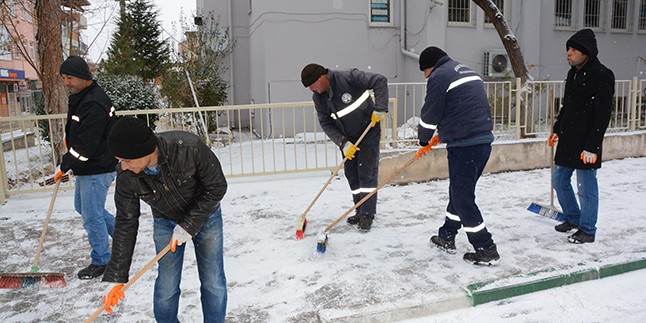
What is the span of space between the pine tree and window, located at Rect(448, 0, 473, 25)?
17130 mm

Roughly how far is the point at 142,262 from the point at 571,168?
420 centimetres

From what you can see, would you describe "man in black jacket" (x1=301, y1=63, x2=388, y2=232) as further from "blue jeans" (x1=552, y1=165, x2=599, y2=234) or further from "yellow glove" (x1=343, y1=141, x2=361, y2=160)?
"blue jeans" (x1=552, y1=165, x2=599, y2=234)

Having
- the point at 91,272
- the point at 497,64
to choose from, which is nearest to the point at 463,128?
the point at 91,272

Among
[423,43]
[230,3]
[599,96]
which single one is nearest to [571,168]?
[599,96]

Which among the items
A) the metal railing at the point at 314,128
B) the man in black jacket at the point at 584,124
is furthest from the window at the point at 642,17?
the man in black jacket at the point at 584,124

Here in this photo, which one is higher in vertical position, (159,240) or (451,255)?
(159,240)

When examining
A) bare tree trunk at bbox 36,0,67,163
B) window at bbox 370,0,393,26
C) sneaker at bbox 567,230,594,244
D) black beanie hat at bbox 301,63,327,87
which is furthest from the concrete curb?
window at bbox 370,0,393,26

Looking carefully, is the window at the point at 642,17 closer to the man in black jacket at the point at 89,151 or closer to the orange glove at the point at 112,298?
the man in black jacket at the point at 89,151

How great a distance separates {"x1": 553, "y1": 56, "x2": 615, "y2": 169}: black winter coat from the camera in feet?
13.4

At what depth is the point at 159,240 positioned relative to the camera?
2834 millimetres

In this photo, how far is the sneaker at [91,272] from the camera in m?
3.98

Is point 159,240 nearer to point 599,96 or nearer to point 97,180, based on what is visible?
point 97,180

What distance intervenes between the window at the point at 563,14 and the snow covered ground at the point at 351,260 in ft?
33.5

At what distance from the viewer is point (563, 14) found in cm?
1501
